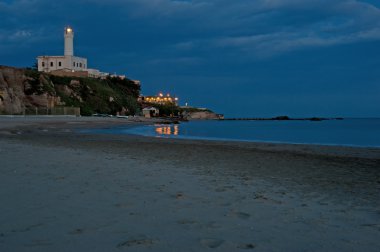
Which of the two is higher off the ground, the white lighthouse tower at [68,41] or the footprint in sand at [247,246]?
the white lighthouse tower at [68,41]

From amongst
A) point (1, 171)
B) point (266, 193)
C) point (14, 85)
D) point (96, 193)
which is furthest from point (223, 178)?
point (14, 85)

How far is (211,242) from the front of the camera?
366cm

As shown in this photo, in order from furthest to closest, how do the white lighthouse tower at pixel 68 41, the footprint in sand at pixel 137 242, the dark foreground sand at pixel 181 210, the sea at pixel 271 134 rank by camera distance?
the white lighthouse tower at pixel 68 41
the sea at pixel 271 134
the dark foreground sand at pixel 181 210
the footprint in sand at pixel 137 242

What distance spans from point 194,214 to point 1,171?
187 inches

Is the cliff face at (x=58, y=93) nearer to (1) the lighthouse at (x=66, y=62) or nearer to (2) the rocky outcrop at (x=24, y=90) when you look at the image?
(2) the rocky outcrop at (x=24, y=90)

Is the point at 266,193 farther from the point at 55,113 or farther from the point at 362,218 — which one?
the point at 55,113

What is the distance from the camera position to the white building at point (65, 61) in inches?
3880

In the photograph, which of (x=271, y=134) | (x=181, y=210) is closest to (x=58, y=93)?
(x=271, y=134)

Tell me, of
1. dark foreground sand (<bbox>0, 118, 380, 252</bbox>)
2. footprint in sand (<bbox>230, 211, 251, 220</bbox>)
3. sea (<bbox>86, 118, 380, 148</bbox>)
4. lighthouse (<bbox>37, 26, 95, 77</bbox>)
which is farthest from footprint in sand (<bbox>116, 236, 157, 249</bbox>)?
lighthouse (<bbox>37, 26, 95, 77</bbox>)

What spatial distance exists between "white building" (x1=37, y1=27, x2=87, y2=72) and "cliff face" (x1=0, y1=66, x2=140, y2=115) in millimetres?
10045

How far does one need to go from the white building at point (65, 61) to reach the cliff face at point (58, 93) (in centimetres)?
1004

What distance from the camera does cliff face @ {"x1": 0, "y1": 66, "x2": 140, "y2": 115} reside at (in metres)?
56.5

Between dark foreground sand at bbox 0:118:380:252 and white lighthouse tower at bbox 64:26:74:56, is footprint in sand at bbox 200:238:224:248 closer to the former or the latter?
dark foreground sand at bbox 0:118:380:252

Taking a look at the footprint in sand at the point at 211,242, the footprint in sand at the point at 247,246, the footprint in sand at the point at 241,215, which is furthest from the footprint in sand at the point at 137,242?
the footprint in sand at the point at 241,215
